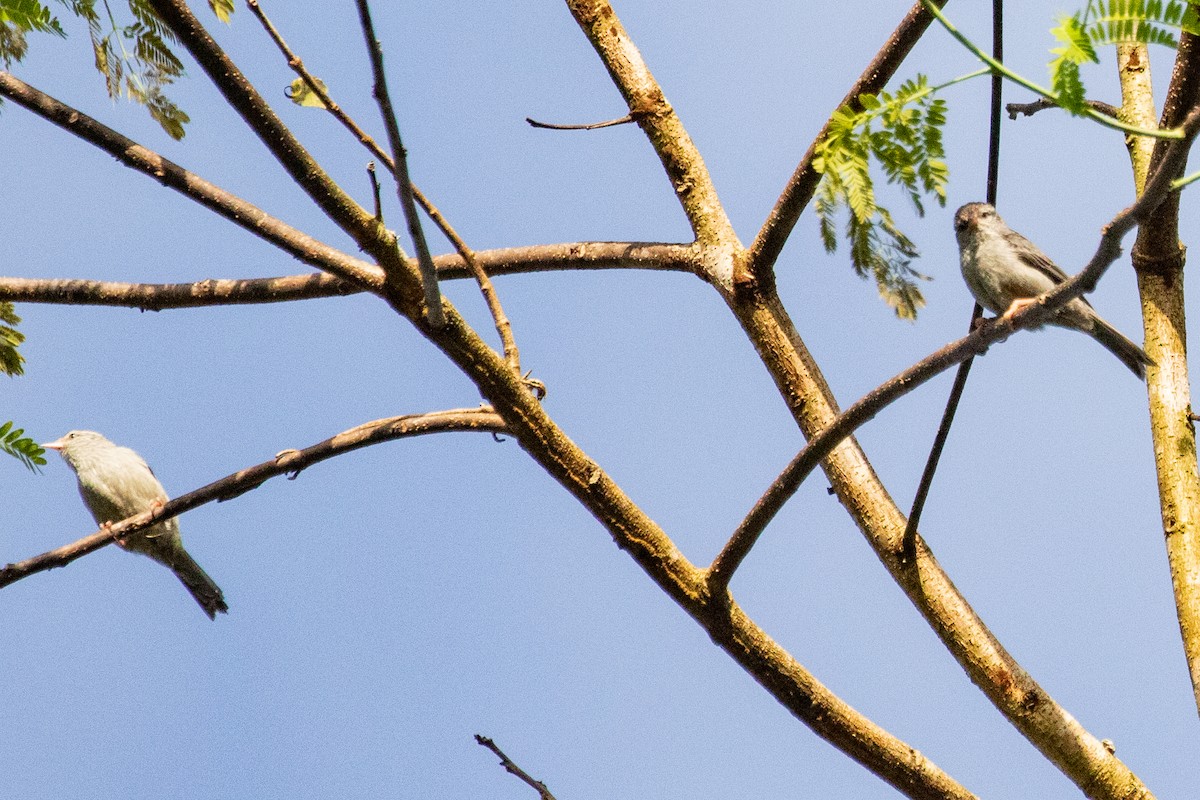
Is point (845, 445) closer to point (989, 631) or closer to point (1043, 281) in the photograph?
point (989, 631)

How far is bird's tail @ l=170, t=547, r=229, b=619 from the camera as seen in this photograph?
8609 mm

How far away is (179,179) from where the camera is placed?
4.15 m

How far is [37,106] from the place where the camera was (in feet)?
13.4

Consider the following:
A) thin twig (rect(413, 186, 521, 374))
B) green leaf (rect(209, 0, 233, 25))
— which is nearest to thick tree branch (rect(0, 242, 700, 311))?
thin twig (rect(413, 186, 521, 374))

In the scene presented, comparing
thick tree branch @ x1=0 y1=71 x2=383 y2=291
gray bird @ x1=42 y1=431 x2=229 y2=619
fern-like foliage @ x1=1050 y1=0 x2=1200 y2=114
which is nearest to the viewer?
fern-like foliage @ x1=1050 y1=0 x2=1200 y2=114

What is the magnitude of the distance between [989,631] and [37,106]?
432cm

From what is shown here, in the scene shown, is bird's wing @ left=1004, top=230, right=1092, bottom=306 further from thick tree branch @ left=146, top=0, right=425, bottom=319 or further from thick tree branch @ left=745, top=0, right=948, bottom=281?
thick tree branch @ left=146, top=0, right=425, bottom=319

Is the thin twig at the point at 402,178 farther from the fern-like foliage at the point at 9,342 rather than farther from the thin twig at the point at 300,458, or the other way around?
the fern-like foliage at the point at 9,342

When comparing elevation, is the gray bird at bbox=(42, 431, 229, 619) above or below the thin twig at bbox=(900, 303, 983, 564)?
above

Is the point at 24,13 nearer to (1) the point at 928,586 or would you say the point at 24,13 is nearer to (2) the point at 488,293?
(2) the point at 488,293

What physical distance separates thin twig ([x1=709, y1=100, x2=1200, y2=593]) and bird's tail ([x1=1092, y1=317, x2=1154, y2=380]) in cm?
257

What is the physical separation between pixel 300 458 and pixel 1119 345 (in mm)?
4454

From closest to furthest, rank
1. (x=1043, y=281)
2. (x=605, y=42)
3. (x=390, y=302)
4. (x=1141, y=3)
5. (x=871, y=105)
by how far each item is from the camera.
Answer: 1. (x=1141, y=3)
2. (x=871, y=105)
3. (x=390, y=302)
4. (x=605, y=42)
5. (x=1043, y=281)

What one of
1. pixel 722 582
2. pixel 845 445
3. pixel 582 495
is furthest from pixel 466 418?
pixel 845 445
